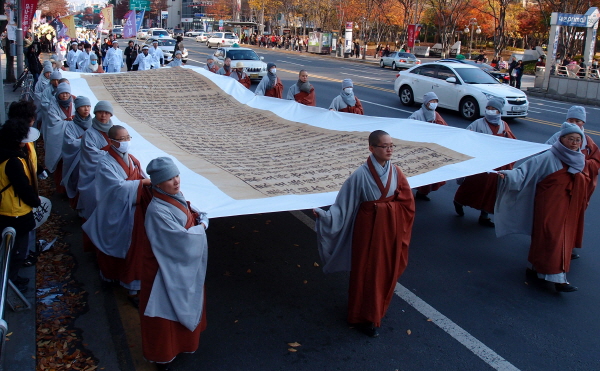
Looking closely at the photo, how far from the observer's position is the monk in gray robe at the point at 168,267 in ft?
11.9

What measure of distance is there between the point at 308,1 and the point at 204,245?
59.6 m

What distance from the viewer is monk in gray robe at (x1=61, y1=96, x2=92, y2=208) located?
640 cm

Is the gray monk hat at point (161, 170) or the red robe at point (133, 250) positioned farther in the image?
the red robe at point (133, 250)

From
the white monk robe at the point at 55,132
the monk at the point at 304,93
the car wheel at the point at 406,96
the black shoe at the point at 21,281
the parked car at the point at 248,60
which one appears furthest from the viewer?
the parked car at the point at 248,60

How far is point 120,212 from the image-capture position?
4.86 m

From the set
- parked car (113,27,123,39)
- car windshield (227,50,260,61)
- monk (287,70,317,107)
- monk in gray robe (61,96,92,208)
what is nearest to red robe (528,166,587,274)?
monk in gray robe (61,96,92,208)

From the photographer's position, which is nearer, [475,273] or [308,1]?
[475,273]

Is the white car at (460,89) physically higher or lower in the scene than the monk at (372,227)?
higher

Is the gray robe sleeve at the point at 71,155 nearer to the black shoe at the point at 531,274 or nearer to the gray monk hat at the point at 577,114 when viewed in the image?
the black shoe at the point at 531,274

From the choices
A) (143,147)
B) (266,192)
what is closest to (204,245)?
(266,192)

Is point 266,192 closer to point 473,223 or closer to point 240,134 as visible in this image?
point 240,134

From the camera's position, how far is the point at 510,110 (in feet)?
52.4

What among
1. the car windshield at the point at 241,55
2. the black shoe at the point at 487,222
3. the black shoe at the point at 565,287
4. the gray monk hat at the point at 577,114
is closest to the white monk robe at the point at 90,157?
the black shoe at the point at 565,287

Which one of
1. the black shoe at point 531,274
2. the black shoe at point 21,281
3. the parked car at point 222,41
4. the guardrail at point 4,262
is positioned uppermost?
the parked car at point 222,41
